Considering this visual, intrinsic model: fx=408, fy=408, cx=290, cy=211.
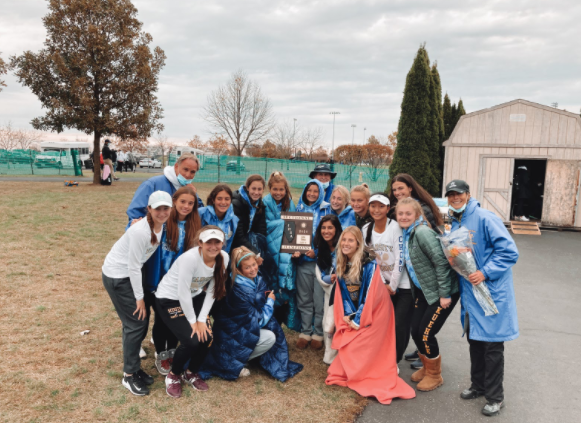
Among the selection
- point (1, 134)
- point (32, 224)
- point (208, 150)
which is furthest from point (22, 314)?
point (1, 134)

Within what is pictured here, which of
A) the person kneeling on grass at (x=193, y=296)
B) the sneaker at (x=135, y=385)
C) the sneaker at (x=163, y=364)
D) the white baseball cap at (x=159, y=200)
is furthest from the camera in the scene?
the sneaker at (x=163, y=364)

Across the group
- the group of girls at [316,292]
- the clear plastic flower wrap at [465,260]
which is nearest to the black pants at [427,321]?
the group of girls at [316,292]

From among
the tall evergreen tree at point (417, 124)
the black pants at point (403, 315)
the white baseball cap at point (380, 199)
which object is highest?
the tall evergreen tree at point (417, 124)

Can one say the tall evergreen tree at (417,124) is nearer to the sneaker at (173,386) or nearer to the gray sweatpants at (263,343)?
the gray sweatpants at (263,343)

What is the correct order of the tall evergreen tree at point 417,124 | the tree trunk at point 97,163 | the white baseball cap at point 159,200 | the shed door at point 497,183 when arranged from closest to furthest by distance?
the white baseball cap at point 159,200 → the shed door at point 497,183 → the tall evergreen tree at point 417,124 → the tree trunk at point 97,163

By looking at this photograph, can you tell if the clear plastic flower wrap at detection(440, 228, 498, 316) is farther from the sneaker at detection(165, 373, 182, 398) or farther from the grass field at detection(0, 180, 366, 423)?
the sneaker at detection(165, 373, 182, 398)

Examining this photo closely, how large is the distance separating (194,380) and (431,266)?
239 centimetres

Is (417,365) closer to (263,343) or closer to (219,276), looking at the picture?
(263,343)

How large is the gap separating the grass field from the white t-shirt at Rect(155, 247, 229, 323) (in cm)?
78

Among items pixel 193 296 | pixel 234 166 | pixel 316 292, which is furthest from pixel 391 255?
pixel 234 166

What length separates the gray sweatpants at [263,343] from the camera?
397 centimetres

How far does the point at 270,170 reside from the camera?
22.1 metres

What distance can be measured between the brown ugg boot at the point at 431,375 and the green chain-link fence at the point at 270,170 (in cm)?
1815

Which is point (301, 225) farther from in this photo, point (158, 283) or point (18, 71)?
point (18, 71)
